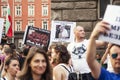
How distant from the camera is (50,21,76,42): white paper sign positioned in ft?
33.8

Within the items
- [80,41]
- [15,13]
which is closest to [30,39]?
[80,41]

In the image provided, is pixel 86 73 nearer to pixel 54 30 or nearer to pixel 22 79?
pixel 54 30

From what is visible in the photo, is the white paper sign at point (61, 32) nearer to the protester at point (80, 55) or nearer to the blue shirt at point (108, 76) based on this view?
the protester at point (80, 55)

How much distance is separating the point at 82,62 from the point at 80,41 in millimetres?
344

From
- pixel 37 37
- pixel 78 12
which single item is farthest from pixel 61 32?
pixel 78 12

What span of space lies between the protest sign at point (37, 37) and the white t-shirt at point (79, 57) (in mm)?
1815

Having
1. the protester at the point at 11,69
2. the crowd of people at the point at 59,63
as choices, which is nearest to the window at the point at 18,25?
the crowd of people at the point at 59,63

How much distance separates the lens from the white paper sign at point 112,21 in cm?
388

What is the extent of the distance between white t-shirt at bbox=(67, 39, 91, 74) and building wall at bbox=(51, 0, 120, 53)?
14.9ft

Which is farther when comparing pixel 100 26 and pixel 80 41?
→ pixel 80 41

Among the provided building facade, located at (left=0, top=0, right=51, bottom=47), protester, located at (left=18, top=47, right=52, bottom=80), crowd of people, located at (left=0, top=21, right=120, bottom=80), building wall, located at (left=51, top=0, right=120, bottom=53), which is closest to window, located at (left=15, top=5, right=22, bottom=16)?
building facade, located at (left=0, top=0, right=51, bottom=47)

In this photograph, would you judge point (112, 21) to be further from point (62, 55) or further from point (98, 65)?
point (62, 55)

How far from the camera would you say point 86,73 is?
8.00 metres

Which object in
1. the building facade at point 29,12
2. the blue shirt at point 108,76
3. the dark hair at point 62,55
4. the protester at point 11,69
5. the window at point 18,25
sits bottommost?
the protester at point 11,69
